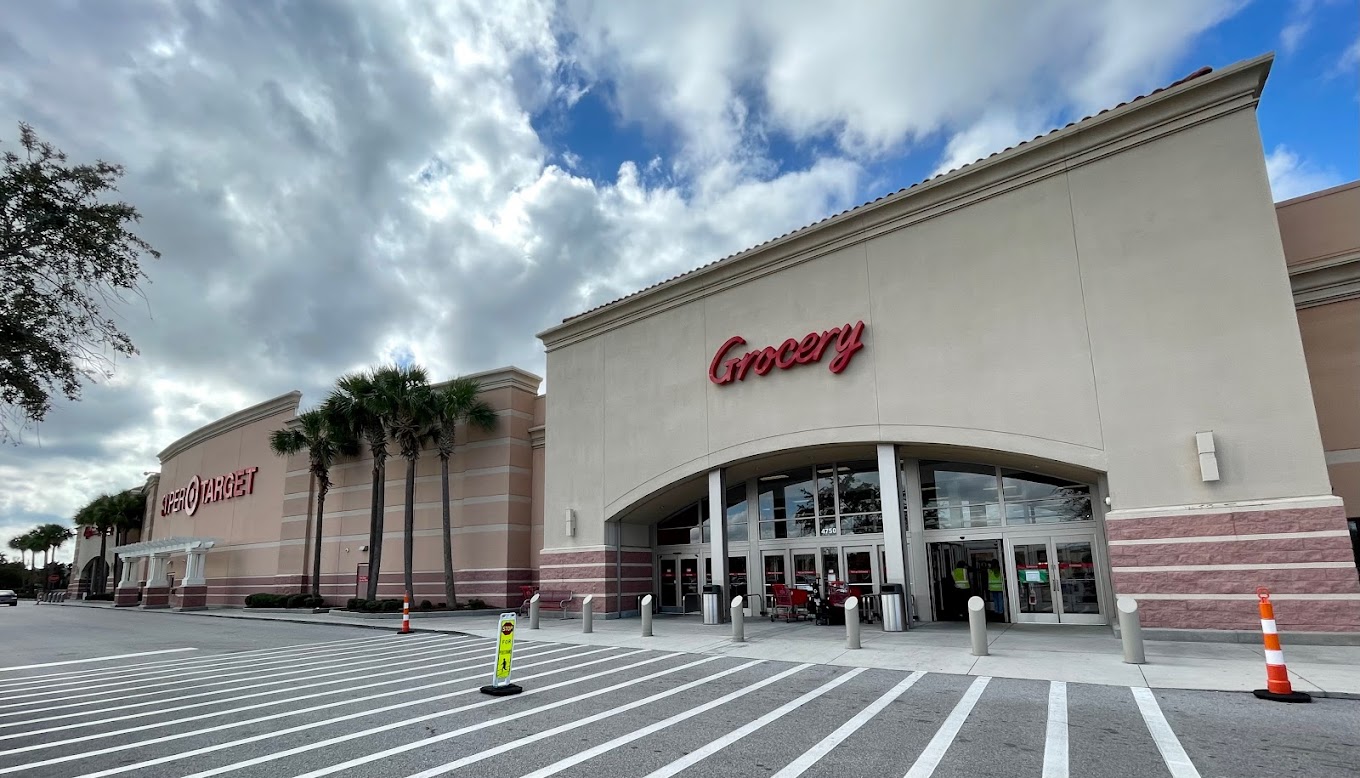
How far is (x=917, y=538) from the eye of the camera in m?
18.0

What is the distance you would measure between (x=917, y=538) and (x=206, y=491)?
40.1 metres

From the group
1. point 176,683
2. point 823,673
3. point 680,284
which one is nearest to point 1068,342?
point 823,673

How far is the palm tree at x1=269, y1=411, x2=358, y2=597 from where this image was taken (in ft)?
97.1

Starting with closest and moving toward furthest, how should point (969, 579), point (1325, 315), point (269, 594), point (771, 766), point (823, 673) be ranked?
point (771, 766) < point (823, 673) < point (1325, 315) < point (969, 579) < point (269, 594)

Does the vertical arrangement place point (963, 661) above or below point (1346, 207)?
below

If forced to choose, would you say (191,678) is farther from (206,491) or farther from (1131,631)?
(206,491)

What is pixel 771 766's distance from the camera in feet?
18.7

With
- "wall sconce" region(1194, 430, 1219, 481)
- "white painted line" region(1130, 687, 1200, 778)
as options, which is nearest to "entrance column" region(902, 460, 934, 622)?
→ "wall sconce" region(1194, 430, 1219, 481)

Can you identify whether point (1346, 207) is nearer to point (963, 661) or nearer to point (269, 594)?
point (963, 661)

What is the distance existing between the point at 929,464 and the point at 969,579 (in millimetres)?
3006

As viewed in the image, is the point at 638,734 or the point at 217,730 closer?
the point at 638,734

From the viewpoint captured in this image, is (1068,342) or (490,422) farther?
(490,422)

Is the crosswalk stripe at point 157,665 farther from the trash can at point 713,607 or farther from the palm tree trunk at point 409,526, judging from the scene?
the palm tree trunk at point 409,526

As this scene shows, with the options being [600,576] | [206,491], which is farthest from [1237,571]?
[206,491]
